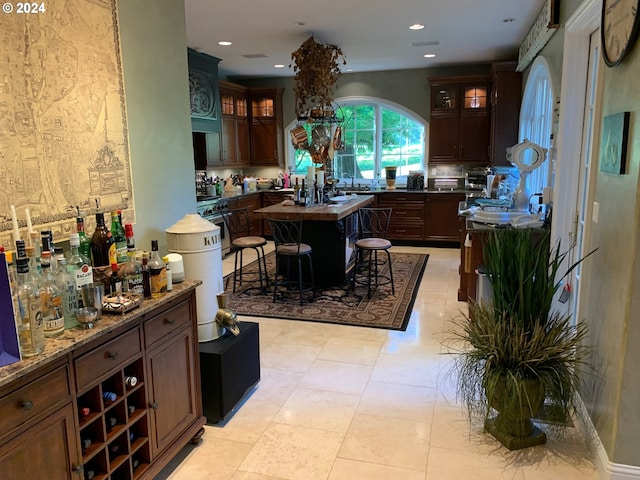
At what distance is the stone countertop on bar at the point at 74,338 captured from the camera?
1.42 metres

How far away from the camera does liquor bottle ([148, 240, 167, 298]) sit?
6.88ft

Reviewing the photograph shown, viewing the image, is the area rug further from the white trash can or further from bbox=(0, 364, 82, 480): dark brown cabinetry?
bbox=(0, 364, 82, 480): dark brown cabinetry

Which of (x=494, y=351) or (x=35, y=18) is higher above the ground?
(x=35, y=18)

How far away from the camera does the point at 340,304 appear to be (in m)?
4.65

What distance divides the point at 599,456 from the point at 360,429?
44.6 inches

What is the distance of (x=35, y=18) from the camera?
1.84 metres

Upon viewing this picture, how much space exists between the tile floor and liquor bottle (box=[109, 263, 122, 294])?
3.13 feet

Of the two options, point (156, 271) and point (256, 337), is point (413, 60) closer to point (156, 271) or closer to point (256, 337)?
point (256, 337)

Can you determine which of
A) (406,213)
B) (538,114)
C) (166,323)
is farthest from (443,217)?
(166,323)

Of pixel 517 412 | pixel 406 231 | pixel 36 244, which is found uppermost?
pixel 36 244

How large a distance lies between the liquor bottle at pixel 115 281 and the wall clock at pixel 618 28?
230 cm

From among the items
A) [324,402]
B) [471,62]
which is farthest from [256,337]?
[471,62]

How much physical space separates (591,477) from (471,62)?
625 cm

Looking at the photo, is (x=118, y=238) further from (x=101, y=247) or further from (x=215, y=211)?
(x=215, y=211)
